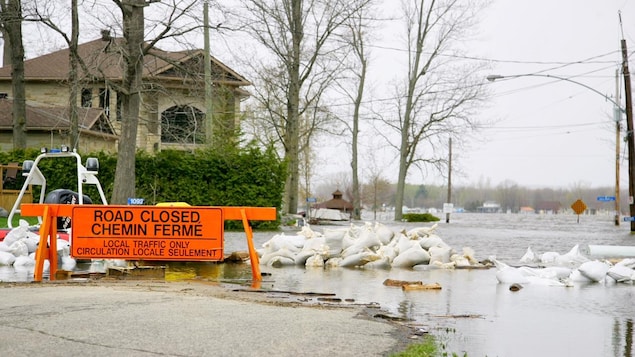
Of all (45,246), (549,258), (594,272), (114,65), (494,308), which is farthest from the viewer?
(114,65)

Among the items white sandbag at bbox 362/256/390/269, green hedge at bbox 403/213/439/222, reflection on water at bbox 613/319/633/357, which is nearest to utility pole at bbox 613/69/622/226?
green hedge at bbox 403/213/439/222

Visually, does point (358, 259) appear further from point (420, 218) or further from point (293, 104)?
point (420, 218)

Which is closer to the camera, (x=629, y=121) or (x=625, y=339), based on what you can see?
(x=625, y=339)

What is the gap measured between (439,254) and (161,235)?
606 cm

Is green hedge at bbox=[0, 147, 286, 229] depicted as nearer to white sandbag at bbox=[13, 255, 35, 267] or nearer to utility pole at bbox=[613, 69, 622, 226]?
white sandbag at bbox=[13, 255, 35, 267]

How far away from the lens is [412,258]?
16.2 metres

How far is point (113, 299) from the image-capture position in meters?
8.61

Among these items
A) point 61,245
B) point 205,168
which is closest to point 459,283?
point 61,245

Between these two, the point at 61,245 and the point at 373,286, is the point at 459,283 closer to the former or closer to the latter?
the point at 373,286

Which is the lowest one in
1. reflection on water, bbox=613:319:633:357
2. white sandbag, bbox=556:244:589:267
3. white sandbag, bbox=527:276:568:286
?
reflection on water, bbox=613:319:633:357

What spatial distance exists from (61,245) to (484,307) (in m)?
8.39

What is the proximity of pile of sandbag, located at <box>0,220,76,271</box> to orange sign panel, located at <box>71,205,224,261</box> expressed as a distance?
247 centimetres

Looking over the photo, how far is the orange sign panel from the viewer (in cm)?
1227

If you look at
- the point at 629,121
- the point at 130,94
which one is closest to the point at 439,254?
the point at 130,94
